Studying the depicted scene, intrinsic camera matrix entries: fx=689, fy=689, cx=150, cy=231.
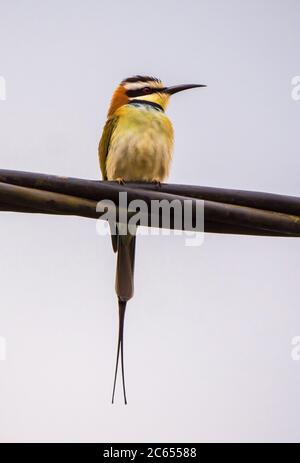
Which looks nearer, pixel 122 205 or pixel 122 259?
pixel 122 205

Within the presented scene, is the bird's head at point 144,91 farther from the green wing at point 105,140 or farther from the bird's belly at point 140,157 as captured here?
the bird's belly at point 140,157

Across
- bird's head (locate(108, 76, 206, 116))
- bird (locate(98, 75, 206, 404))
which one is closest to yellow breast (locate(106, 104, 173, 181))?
bird (locate(98, 75, 206, 404))

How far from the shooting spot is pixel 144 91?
364cm

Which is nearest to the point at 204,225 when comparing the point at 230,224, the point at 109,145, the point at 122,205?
the point at 230,224

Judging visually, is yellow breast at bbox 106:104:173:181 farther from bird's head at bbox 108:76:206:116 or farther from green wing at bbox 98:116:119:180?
bird's head at bbox 108:76:206:116

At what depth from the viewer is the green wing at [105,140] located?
3.43 meters

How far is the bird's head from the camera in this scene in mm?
3600

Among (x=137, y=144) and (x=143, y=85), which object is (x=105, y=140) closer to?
(x=137, y=144)

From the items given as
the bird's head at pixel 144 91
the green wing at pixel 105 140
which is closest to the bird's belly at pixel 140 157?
the green wing at pixel 105 140

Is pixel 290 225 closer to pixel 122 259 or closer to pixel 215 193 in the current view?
pixel 215 193

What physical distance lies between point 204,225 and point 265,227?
0.16m

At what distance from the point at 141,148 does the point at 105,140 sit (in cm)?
32

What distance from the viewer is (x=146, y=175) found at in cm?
321

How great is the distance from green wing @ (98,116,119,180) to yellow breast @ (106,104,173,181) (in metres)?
0.07
